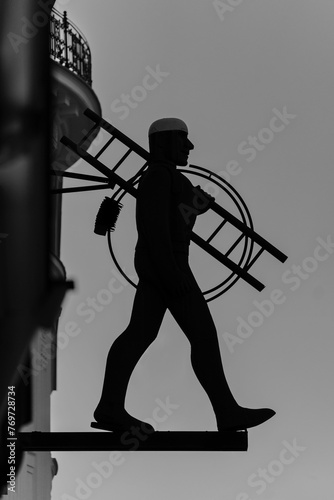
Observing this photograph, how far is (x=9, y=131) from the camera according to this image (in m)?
5.07

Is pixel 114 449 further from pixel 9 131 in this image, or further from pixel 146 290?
pixel 9 131

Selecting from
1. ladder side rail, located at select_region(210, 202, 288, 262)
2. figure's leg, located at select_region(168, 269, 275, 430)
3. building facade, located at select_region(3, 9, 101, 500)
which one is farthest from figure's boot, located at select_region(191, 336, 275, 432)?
building facade, located at select_region(3, 9, 101, 500)

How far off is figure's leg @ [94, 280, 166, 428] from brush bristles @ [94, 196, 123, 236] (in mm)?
333

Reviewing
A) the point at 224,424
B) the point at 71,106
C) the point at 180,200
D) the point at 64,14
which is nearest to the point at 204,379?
the point at 224,424

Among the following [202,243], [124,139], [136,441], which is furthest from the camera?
[124,139]

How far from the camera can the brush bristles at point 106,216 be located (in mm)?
5434

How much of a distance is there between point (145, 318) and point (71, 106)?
7205mm

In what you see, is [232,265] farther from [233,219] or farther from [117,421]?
[117,421]

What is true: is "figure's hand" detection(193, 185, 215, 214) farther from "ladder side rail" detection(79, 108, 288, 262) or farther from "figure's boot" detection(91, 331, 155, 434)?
"figure's boot" detection(91, 331, 155, 434)

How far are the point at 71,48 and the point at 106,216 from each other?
7.56 m

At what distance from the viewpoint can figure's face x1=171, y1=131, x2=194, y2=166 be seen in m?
5.43

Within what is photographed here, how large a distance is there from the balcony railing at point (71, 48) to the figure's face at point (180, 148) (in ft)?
23.1

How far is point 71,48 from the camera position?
1270 centimetres

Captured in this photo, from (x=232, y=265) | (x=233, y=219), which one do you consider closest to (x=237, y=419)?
(x=232, y=265)
